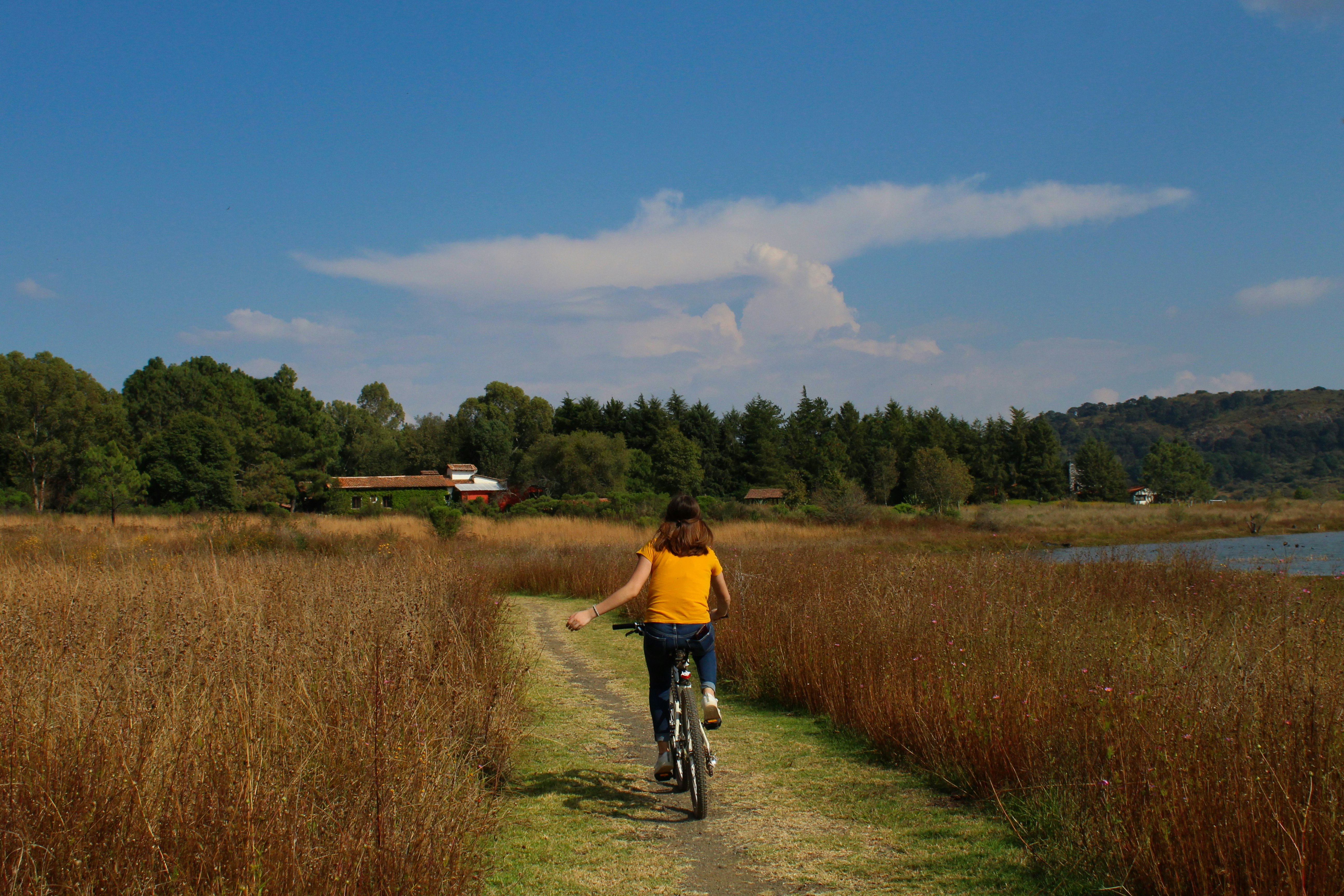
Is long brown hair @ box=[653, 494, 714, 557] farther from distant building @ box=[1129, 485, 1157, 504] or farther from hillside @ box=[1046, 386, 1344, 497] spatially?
hillside @ box=[1046, 386, 1344, 497]

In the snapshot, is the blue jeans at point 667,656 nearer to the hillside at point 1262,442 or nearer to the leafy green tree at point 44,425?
the leafy green tree at point 44,425

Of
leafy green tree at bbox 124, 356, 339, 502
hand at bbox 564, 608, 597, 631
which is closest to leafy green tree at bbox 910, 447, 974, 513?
leafy green tree at bbox 124, 356, 339, 502

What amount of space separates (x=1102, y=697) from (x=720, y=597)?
2353mm

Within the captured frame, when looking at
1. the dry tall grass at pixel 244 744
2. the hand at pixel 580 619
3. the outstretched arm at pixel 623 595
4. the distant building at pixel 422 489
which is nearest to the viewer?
the dry tall grass at pixel 244 744

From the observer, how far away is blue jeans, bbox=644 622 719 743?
4.98 m

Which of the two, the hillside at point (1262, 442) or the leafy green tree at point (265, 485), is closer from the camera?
the leafy green tree at point (265, 485)

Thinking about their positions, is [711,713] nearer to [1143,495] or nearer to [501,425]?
[501,425]

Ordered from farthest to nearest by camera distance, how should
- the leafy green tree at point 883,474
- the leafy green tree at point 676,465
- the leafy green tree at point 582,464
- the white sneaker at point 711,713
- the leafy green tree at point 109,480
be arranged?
the leafy green tree at point 883,474, the leafy green tree at point 676,465, the leafy green tree at point 582,464, the leafy green tree at point 109,480, the white sneaker at point 711,713

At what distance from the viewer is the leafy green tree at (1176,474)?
340ft

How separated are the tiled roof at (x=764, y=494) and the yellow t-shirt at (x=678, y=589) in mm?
65888

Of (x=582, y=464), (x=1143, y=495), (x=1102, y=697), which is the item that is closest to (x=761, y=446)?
(x=582, y=464)

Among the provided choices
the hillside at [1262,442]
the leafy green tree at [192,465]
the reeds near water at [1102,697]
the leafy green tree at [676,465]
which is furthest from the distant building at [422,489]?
the hillside at [1262,442]

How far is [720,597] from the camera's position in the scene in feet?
17.9

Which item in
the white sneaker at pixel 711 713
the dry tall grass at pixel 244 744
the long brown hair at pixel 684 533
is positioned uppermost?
the long brown hair at pixel 684 533
